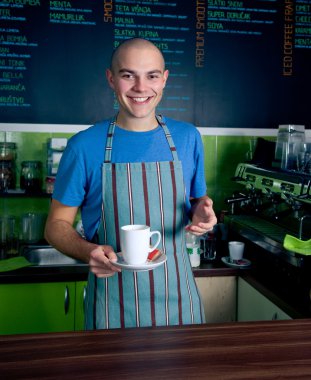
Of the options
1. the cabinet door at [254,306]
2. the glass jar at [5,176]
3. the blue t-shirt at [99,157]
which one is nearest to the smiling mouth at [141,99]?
the blue t-shirt at [99,157]

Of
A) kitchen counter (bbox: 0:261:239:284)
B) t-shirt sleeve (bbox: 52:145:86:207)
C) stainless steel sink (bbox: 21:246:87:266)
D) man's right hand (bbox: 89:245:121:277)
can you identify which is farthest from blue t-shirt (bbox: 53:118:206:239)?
stainless steel sink (bbox: 21:246:87:266)

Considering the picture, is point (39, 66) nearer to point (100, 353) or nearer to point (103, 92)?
point (103, 92)

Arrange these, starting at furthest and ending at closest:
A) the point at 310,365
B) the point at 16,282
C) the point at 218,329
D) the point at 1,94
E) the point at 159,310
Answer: the point at 1,94 < the point at 16,282 < the point at 159,310 < the point at 218,329 < the point at 310,365

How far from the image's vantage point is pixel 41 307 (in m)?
2.48

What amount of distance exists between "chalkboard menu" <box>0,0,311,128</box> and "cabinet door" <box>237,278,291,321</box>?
115cm

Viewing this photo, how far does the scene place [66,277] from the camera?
246 cm

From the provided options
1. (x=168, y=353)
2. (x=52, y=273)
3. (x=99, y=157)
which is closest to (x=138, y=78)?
(x=99, y=157)

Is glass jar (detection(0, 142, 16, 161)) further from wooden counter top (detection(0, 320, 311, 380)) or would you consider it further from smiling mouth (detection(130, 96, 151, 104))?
wooden counter top (detection(0, 320, 311, 380))

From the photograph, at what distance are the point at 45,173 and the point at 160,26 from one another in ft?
3.84

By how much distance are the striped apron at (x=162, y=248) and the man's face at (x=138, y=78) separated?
14 centimetres

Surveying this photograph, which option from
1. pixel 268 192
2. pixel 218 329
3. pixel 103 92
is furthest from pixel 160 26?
pixel 218 329

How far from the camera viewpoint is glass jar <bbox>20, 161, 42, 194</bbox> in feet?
9.77

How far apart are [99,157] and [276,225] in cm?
138

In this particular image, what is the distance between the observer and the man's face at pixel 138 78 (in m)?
1.67
